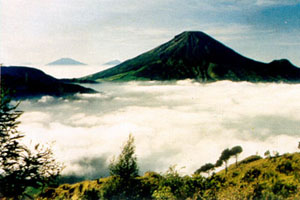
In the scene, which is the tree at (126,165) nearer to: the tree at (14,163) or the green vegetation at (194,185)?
the green vegetation at (194,185)

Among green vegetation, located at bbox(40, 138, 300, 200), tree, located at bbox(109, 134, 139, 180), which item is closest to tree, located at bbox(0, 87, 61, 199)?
green vegetation, located at bbox(40, 138, 300, 200)

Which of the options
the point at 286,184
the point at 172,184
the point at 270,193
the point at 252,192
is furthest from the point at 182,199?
the point at 286,184

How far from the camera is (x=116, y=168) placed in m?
46.9

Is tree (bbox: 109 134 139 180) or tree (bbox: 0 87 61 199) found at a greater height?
tree (bbox: 0 87 61 199)

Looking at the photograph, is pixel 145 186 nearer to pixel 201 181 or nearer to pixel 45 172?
pixel 201 181

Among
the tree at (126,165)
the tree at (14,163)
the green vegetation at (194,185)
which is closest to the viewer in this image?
the tree at (14,163)

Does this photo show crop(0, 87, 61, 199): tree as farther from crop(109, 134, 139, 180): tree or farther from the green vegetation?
crop(109, 134, 139, 180): tree

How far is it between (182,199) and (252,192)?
273 inches

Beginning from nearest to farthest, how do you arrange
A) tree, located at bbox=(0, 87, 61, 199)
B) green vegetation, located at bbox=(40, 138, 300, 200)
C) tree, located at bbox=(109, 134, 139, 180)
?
tree, located at bbox=(0, 87, 61, 199)
green vegetation, located at bbox=(40, 138, 300, 200)
tree, located at bbox=(109, 134, 139, 180)

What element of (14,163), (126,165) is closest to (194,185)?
(14,163)

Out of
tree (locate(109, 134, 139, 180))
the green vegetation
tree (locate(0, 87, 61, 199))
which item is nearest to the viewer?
tree (locate(0, 87, 61, 199))

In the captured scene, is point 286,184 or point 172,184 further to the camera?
point 172,184

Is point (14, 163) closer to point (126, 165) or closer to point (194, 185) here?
point (194, 185)

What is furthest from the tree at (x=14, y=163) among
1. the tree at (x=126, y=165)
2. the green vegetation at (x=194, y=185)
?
the tree at (x=126, y=165)
